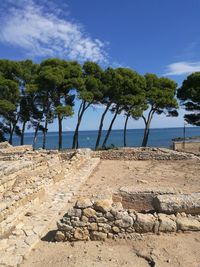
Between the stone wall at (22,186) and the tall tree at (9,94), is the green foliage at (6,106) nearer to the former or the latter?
the tall tree at (9,94)

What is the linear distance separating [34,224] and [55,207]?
4.44 feet

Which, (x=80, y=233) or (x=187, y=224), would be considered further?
(x=187, y=224)

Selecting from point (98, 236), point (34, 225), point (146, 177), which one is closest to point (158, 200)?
point (98, 236)

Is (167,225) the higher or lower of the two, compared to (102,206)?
lower

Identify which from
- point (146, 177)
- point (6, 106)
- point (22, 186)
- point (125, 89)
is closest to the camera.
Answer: point (22, 186)

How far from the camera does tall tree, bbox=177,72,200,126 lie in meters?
29.3

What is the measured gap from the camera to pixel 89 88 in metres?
28.2

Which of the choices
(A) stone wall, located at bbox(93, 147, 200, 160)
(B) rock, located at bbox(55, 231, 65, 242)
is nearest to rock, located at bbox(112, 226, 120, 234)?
(B) rock, located at bbox(55, 231, 65, 242)

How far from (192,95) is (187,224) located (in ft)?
81.7

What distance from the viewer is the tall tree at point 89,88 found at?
27297 millimetres

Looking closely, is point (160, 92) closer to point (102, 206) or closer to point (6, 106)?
point (6, 106)

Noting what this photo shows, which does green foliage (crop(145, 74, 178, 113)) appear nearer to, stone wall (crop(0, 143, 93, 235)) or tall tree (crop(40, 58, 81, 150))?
tall tree (crop(40, 58, 81, 150))

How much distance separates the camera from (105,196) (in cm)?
684

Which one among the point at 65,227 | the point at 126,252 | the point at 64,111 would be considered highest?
the point at 64,111
